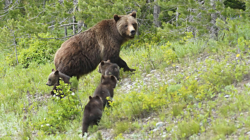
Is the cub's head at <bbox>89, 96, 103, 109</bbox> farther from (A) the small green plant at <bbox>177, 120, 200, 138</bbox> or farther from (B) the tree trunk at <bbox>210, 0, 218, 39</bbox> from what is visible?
(B) the tree trunk at <bbox>210, 0, 218, 39</bbox>

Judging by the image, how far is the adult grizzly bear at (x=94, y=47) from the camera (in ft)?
22.7

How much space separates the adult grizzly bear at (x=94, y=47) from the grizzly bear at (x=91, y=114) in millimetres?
2303

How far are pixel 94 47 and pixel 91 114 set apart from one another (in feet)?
9.72

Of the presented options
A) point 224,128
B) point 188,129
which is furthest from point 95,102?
point 224,128

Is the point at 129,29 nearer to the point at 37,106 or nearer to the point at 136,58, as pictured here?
the point at 136,58

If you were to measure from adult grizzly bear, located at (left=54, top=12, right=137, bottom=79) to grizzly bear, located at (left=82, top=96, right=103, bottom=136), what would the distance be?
7.56ft

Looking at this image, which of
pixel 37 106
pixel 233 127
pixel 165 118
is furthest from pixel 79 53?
pixel 233 127

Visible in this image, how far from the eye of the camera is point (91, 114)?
463 cm

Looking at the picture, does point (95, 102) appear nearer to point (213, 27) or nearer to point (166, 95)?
point (166, 95)

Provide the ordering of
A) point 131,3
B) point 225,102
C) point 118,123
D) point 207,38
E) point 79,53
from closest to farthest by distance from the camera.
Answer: point 225,102
point 118,123
point 79,53
point 207,38
point 131,3

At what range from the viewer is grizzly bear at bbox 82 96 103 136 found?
180 inches

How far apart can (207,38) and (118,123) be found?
428cm

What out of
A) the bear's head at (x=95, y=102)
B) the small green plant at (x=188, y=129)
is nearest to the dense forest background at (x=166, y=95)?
the small green plant at (x=188, y=129)

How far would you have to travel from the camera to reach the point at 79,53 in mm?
7023
